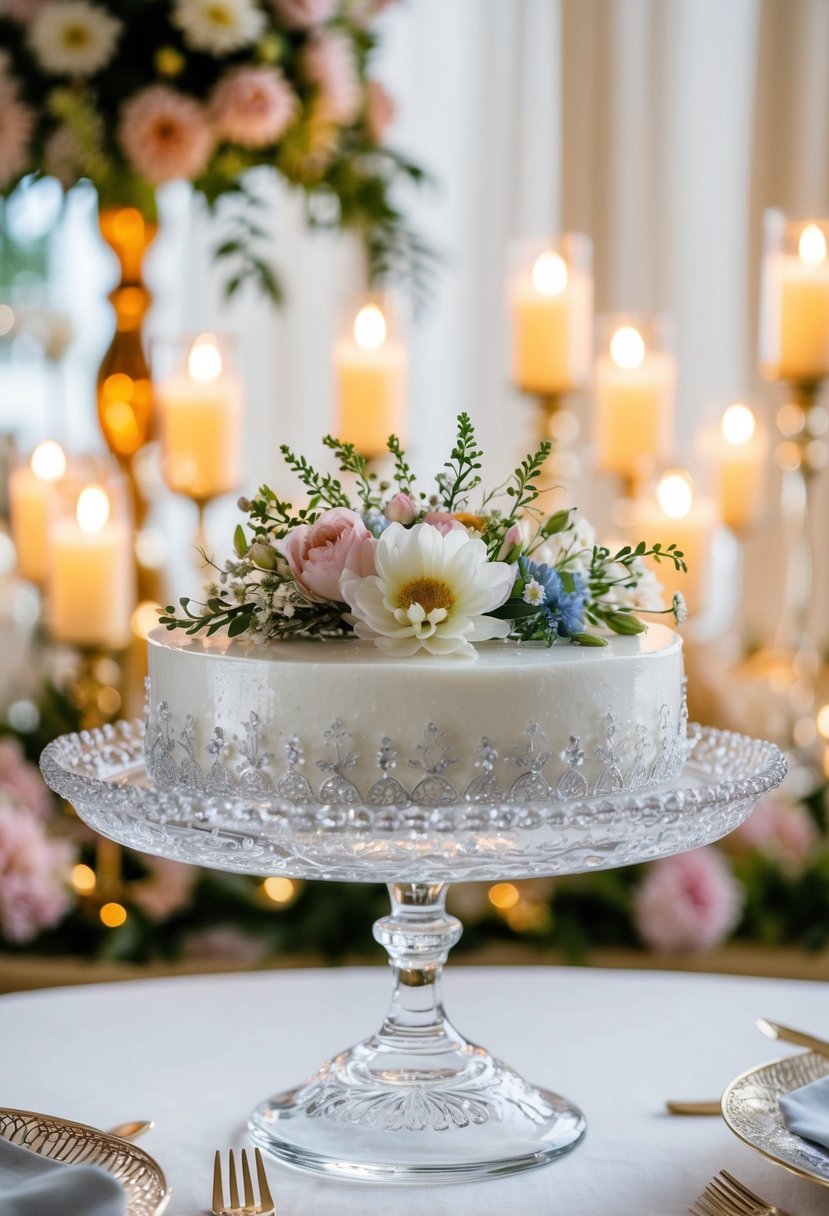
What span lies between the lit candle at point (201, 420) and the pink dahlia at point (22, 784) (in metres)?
0.54

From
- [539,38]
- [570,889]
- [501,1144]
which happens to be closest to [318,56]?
[570,889]

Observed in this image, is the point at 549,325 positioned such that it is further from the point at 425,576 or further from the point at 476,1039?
the point at 425,576

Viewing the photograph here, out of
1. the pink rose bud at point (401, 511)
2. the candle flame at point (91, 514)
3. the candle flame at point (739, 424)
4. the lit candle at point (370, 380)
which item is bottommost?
the candle flame at point (91, 514)

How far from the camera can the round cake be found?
50.4 inches

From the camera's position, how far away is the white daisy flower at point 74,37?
2756 millimetres

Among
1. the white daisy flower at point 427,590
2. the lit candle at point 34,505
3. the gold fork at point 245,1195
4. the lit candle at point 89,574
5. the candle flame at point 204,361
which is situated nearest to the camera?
the gold fork at point 245,1195

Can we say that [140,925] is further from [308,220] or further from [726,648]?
[726,648]

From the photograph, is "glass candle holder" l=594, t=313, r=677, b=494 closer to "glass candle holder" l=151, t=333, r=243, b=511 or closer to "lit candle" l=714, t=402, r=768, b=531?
"lit candle" l=714, t=402, r=768, b=531

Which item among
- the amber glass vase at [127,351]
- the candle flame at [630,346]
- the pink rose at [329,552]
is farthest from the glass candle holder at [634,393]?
the pink rose at [329,552]

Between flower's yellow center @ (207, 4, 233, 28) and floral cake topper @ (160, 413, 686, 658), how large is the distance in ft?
4.99

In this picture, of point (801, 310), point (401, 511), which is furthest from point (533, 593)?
point (801, 310)

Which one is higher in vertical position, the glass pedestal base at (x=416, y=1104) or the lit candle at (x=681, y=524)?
the lit candle at (x=681, y=524)

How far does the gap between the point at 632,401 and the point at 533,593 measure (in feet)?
6.13

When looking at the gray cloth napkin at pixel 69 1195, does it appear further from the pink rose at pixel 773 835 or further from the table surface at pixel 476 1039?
the pink rose at pixel 773 835
